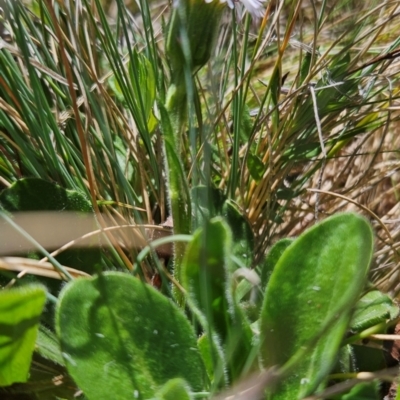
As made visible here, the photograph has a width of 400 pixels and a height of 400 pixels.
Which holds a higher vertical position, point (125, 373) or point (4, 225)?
point (4, 225)

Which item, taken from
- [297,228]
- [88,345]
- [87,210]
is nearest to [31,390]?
[88,345]

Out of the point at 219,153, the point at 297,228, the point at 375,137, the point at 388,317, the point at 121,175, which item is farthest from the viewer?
the point at 375,137

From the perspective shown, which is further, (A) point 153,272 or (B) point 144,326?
(A) point 153,272

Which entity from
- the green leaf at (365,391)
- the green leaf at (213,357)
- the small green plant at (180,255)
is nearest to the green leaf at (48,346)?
the small green plant at (180,255)

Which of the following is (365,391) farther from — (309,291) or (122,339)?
(122,339)

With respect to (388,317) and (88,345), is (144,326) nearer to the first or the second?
(88,345)

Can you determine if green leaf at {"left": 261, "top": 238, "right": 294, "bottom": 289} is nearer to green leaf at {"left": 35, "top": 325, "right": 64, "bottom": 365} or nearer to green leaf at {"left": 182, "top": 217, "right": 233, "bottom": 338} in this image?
green leaf at {"left": 182, "top": 217, "right": 233, "bottom": 338}
